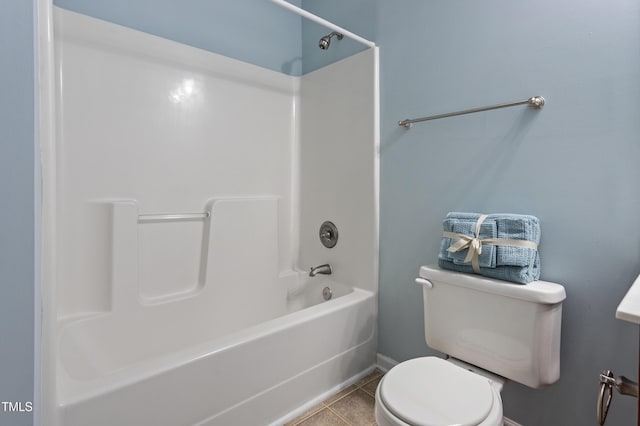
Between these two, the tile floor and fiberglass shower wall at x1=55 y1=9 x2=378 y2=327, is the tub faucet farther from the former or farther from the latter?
the tile floor

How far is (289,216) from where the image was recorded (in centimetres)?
228

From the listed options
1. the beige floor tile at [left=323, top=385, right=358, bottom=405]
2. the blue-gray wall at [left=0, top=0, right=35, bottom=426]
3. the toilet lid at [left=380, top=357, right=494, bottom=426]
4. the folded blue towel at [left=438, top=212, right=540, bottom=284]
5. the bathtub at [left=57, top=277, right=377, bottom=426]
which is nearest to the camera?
the blue-gray wall at [left=0, top=0, right=35, bottom=426]

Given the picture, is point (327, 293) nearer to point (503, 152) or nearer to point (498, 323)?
point (498, 323)

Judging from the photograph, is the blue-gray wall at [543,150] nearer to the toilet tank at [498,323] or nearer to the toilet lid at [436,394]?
the toilet tank at [498,323]

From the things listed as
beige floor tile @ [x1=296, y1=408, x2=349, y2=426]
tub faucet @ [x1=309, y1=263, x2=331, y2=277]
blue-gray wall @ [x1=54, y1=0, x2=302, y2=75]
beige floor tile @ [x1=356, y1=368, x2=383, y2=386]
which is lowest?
beige floor tile @ [x1=296, y1=408, x2=349, y2=426]

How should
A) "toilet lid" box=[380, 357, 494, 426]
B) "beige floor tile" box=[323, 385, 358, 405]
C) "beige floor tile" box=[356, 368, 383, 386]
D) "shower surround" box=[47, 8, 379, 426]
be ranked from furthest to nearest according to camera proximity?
"beige floor tile" box=[356, 368, 383, 386], "beige floor tile" box=[323, 385, 358, 405], "shower surround" box=[47, 8, 379, 426], "toilet lid" box=[380, 357, 494, 426]

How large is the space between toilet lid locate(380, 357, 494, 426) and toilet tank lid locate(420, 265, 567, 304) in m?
0.30

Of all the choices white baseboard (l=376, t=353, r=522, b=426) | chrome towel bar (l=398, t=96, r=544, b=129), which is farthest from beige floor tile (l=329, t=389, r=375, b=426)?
chrome towel bar (l=398, t=96, r=544, b=129)

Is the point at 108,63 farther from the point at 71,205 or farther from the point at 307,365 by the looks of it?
the point at 307,365

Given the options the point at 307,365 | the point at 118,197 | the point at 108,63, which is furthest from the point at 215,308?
the point at 108,63

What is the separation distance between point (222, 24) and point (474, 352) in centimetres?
217

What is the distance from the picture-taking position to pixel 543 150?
1.21 metres

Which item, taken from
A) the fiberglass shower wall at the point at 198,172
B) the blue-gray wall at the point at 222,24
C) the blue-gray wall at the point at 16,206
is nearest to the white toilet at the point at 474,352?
the fiberglass shower wall at the point at 198,172

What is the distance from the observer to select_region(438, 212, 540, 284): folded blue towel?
1.13 m
